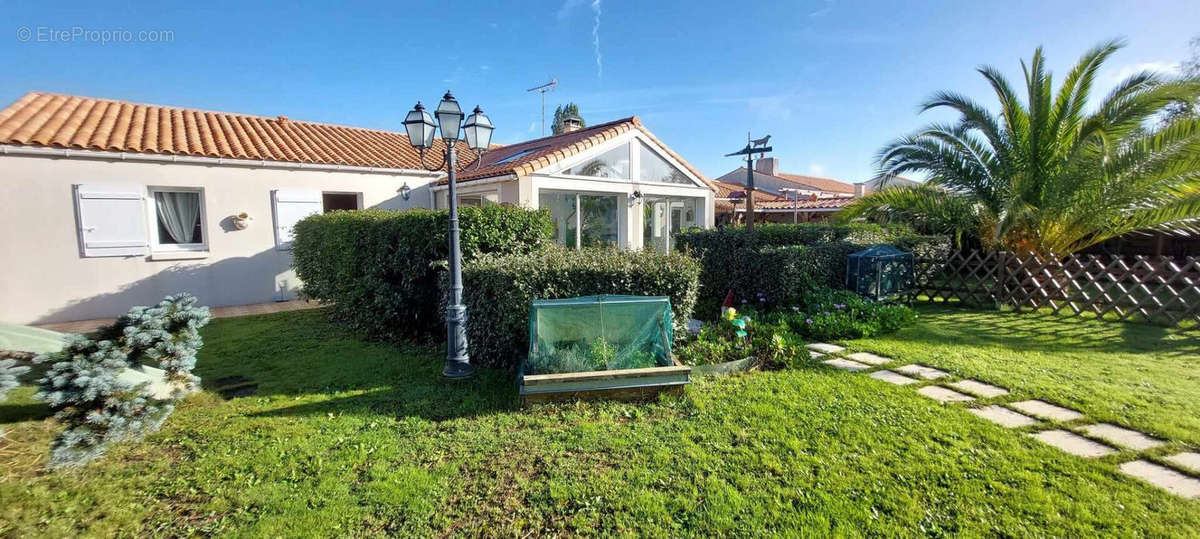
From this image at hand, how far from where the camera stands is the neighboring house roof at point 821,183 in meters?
33.2

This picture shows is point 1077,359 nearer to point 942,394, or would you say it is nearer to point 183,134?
point 942,394

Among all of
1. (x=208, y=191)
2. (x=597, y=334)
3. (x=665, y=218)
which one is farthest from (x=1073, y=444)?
(x=208, y=191)

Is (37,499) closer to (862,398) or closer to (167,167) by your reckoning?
(862,398)

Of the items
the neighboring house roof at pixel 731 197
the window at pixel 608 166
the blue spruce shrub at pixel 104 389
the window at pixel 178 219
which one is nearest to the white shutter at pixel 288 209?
the window at pixel 178 219

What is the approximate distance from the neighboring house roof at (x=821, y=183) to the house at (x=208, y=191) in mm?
22283

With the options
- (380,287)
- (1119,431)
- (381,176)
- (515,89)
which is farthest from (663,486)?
(515,89)

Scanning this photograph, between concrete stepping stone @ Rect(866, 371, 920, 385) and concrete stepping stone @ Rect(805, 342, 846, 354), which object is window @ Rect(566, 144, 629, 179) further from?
concrete stepping stone @ Rect(866, 371, 920, 385)

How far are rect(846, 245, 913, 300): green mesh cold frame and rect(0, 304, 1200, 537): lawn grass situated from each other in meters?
3.36

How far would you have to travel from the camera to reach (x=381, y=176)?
468 inches

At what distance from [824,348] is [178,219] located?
12308 millimetres

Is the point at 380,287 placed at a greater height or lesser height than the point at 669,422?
greater

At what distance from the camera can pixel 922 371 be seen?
530 cm

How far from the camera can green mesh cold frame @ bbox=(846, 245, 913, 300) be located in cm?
840

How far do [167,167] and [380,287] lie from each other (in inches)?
246
